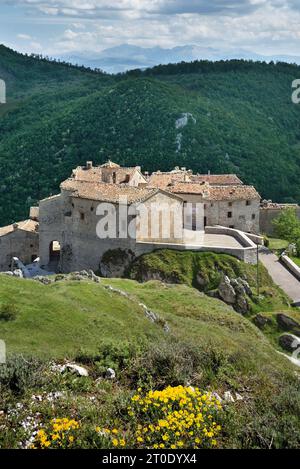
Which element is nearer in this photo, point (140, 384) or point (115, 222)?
point (140, 384)

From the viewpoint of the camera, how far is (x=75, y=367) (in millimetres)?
17547

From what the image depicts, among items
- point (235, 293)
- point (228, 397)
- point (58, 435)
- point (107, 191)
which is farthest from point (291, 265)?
point (58, 435)

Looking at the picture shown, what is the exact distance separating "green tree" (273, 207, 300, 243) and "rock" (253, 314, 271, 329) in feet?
74.0

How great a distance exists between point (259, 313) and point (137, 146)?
7244cm

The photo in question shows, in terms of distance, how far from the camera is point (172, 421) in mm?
14188

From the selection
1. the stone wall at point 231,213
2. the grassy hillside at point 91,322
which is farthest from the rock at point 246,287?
the stone wall at point 231,213

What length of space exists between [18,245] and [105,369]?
40024 mm

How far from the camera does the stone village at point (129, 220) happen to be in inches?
1870

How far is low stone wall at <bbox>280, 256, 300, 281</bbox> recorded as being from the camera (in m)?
49.2

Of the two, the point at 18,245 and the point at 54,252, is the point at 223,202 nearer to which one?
the point at 54,252

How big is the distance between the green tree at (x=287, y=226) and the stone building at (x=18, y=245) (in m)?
24.2

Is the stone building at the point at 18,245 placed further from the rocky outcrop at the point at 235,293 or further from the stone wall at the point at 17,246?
the rocky outcrop at the point at 235,293
